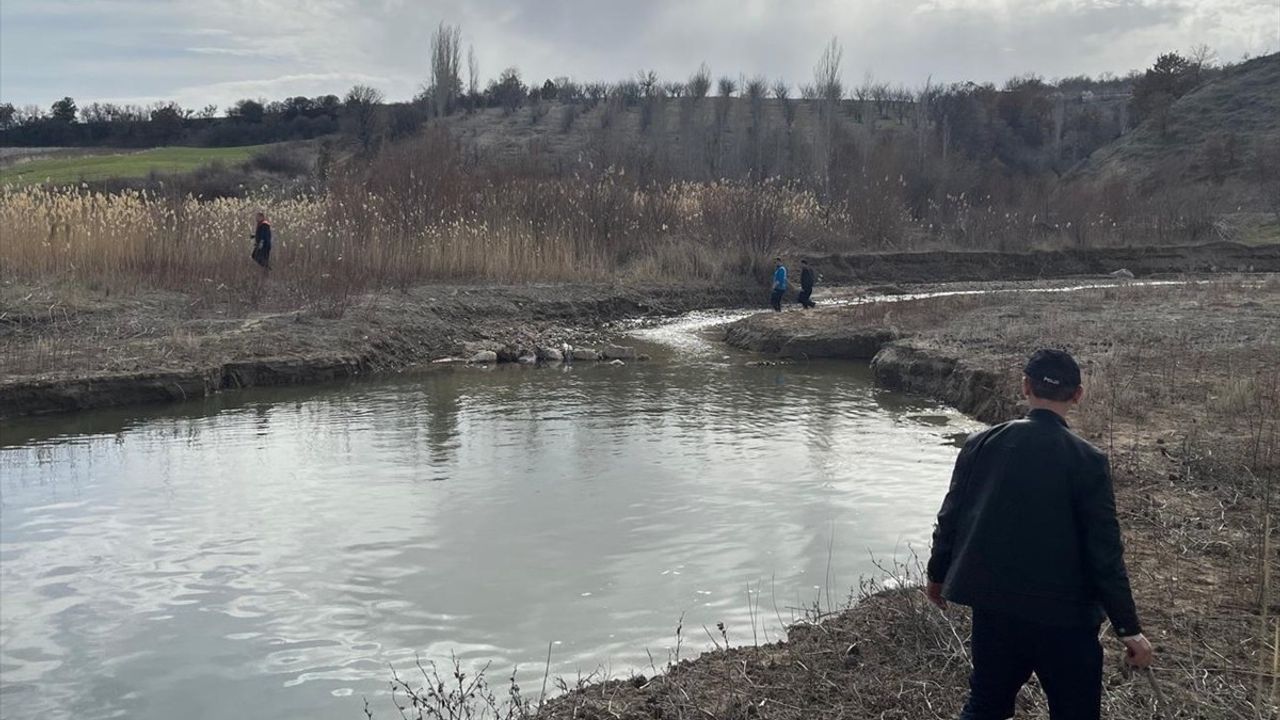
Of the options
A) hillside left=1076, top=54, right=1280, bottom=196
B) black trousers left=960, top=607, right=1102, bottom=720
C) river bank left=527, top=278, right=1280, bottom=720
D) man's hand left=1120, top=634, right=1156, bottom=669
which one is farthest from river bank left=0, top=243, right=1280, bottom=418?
hillside left=1076, top=54, right=1280, bottom=196

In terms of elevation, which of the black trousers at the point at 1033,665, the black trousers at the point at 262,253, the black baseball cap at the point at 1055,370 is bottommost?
the black trousers at the point at 1033,665

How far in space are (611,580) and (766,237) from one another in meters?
22.4

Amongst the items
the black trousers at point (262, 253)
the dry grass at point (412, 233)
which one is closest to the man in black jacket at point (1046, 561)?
the dry grass at point (412, 233)

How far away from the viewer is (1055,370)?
3.58 meters

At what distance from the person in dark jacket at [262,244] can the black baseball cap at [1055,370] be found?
18087 millimetres

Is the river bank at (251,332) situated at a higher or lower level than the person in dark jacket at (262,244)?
lower

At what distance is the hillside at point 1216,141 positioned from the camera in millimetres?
52844

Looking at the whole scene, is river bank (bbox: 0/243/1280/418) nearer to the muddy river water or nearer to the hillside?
the muddy river water

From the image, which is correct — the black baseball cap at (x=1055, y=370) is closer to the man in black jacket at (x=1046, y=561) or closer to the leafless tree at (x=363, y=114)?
the man in black jacket at (x=1046, y=561)

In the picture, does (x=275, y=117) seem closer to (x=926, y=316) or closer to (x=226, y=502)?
(x=926, y=316)

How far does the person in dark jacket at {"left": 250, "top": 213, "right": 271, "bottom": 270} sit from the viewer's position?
19500 millimetres

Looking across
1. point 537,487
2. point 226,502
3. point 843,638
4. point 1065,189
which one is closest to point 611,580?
point 843,638

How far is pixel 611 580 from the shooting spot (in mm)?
6953

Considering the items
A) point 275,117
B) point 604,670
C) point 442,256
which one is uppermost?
point 275,117
